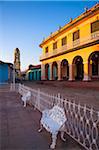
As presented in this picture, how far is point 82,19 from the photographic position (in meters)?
19.9

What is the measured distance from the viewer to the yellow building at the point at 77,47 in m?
18.8

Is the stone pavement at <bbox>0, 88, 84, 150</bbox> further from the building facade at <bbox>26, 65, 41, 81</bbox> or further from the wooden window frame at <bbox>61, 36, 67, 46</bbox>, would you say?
the building facade at <bbox>26, 65, 41, 81</bbox>

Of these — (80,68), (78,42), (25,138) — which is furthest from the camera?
(80,68)

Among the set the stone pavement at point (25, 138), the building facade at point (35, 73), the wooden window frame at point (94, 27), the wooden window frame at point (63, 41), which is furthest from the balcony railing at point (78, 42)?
the building facade at point (35, 73)

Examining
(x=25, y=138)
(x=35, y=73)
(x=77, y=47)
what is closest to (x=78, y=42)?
(x=77, y=47)

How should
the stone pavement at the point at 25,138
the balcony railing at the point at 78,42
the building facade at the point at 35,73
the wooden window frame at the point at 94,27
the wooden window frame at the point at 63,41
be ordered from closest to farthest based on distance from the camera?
the stone pavement at the point at 25,138 → the balcony railing at the point at 78,42 → the wooden window frame at the point at 94,27 → the wooden window frame at the point at 63,41 → the building facade at the point at 35,73

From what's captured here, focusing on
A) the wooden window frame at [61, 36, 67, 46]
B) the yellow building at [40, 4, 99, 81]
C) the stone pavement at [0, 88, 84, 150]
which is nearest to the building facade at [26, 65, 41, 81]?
the yellow building at [40, 4, 99, 81]

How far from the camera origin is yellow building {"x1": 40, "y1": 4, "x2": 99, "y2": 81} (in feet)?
61.8

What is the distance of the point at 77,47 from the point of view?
20.9 meters

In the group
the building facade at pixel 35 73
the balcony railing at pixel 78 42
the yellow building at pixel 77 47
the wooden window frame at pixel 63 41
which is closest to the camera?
the balcony railing at pixel 78 42

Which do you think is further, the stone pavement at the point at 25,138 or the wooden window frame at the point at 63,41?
the wooden window frame at the point at 63,41

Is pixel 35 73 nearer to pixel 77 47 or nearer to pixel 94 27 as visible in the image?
pixel 77 47

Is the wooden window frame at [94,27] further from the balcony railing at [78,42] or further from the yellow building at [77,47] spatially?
the balcony railing at [78,42]

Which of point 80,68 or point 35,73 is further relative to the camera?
point 35,73
